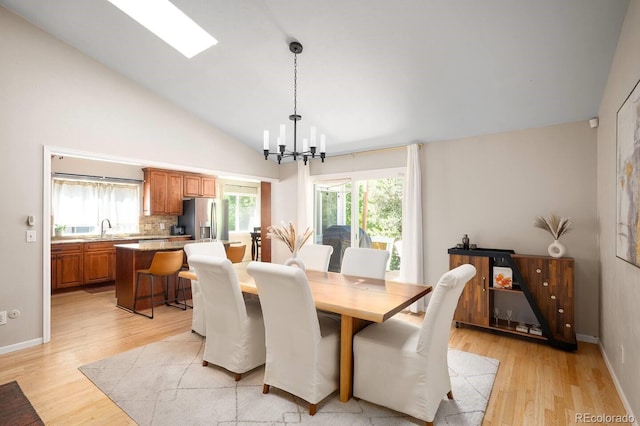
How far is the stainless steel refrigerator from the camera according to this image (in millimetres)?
6613

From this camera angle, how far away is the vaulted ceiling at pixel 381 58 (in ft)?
7.28

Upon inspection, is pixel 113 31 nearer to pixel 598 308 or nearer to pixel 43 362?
pixel 43 362

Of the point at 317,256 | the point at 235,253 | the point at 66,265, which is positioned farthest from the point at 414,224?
the point at 66,265

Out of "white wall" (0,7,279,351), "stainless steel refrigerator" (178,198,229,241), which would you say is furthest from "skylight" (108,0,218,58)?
"stainless steel refrigerator" (178,198,229,241)

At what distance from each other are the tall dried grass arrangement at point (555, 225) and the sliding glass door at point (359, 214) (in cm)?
171

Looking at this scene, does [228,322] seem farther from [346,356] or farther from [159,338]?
[159,338]

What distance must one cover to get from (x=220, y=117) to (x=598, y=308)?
4.93 m

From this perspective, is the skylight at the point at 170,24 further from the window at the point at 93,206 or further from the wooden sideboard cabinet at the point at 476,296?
the window at the point at 93,206

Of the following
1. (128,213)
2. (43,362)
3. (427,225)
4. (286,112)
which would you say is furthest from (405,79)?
(128,213)

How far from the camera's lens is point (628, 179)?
6.47ft

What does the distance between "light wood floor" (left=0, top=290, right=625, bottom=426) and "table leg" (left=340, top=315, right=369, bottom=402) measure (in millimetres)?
875

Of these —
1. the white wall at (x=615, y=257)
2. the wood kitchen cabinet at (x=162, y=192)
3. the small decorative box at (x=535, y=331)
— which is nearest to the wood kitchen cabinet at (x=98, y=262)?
the wood kitchen cabinet at (x=162, y=192)

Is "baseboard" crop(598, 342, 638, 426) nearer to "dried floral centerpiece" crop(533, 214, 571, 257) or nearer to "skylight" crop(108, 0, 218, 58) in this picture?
"dried floral centerpiece" crop(533, 214, 571, 257)

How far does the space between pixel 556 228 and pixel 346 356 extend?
101 inches
